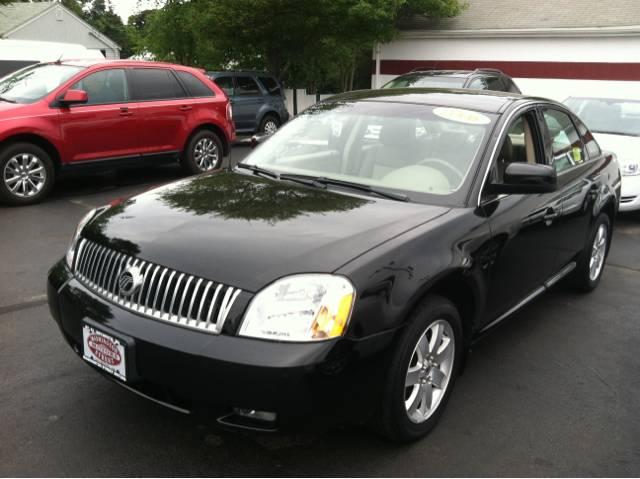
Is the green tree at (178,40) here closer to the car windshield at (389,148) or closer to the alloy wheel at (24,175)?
the alloy wheel at (24,175)

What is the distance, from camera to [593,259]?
5070mm

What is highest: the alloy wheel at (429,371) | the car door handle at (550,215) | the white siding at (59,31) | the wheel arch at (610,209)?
the white siding at (59,31)

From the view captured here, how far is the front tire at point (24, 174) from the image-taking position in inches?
285

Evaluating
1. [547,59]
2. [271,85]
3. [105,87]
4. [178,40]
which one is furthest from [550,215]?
[178,40]

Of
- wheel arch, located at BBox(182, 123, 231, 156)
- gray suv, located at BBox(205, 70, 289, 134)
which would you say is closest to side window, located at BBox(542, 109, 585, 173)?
wheel arch, located at BBox(182, 123, 231, 156)

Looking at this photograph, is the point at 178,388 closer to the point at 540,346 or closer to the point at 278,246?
the point at 278,246

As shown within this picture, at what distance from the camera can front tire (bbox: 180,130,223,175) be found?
9.19 meters

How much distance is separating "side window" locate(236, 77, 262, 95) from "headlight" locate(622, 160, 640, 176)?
8.93 meters

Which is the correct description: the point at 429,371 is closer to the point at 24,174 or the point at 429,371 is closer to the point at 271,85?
the point at 24,174

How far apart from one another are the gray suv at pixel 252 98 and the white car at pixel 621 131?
7.17 meters

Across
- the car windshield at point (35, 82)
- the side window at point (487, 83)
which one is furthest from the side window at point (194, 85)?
the side window at point (487, 83)

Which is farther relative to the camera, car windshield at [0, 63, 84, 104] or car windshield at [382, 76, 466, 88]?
car windshield at [382, 76, 466, 88]

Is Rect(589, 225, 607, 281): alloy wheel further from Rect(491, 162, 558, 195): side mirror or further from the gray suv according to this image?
the gray suv

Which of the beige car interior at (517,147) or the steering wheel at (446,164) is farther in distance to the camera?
the beige car interior at (517,147)
